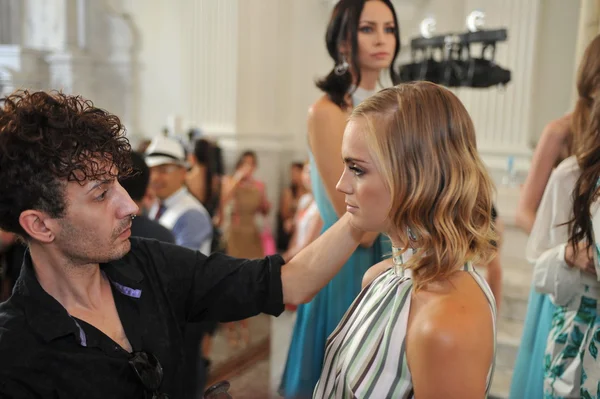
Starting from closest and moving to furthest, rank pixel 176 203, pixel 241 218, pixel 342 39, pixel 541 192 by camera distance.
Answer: pixel 342 39 → pixel 541 192 → pixel 176 203 → pixel 241 218

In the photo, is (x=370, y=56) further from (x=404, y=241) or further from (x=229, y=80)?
(x=229, y=80)

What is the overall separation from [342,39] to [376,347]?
1197mm

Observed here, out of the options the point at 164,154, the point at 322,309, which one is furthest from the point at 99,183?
the point at 164,154

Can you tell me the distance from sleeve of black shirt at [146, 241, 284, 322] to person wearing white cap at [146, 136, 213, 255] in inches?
63.9

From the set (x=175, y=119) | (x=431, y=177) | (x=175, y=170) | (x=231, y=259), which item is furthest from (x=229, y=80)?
(x=431, y=177)

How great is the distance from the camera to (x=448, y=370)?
94cm

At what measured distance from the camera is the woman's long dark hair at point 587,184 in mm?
1480

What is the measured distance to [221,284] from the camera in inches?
58.6

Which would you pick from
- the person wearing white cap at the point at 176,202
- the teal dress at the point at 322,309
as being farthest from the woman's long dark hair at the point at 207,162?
the teal dress at the point at 322,309

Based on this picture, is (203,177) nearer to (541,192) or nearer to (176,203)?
(176,203)

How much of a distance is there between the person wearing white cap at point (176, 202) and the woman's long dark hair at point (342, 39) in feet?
4.87

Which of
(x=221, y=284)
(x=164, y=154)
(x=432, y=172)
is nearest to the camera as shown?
(x=432, y=172)

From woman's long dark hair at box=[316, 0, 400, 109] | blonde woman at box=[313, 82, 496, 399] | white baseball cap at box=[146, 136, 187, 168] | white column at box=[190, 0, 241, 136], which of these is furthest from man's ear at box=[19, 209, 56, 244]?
white column at box=[190, 0, 241, 136]

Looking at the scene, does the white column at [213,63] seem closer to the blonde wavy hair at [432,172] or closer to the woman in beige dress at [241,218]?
the woman in beige dress at [241,218]
